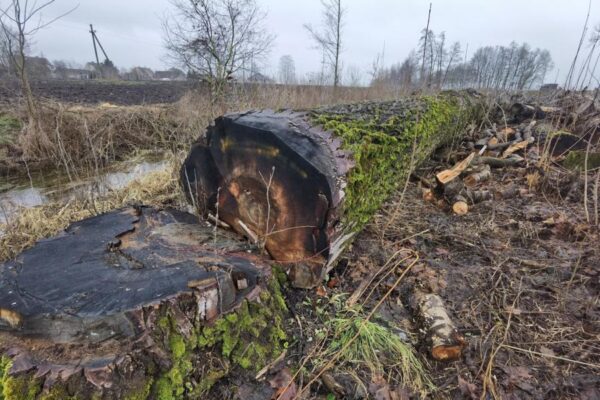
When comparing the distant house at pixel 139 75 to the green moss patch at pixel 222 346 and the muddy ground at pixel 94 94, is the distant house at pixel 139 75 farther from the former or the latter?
the green moss patch at pixel 222 346

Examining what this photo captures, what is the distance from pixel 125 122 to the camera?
7.39 metres

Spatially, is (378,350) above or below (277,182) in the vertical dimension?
below

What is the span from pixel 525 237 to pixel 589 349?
107 centimetres

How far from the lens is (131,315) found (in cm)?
112

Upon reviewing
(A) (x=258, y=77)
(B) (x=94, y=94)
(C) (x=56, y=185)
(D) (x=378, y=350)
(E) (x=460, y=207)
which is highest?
(A) (x=258, y=77)

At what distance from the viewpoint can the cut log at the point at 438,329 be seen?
1485 mm

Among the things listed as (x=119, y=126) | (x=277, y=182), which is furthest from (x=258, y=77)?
(x=277, y=182)

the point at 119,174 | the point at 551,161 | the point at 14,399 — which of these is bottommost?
the point at 119,174

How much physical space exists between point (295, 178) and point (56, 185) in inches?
206

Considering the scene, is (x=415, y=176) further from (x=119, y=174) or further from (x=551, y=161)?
(x=119, y=174)

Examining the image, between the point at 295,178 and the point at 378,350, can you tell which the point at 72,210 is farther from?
the point at 378,350

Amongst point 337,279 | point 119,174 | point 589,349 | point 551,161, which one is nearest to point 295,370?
point 337,279

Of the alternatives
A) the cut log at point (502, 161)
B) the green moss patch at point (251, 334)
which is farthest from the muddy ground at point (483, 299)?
the cut log at point (502, 161)

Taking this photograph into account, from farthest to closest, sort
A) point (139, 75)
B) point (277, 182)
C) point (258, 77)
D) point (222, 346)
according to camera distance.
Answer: point (139, 75), point (258, 77), point (277, 182), point (222, 346)
